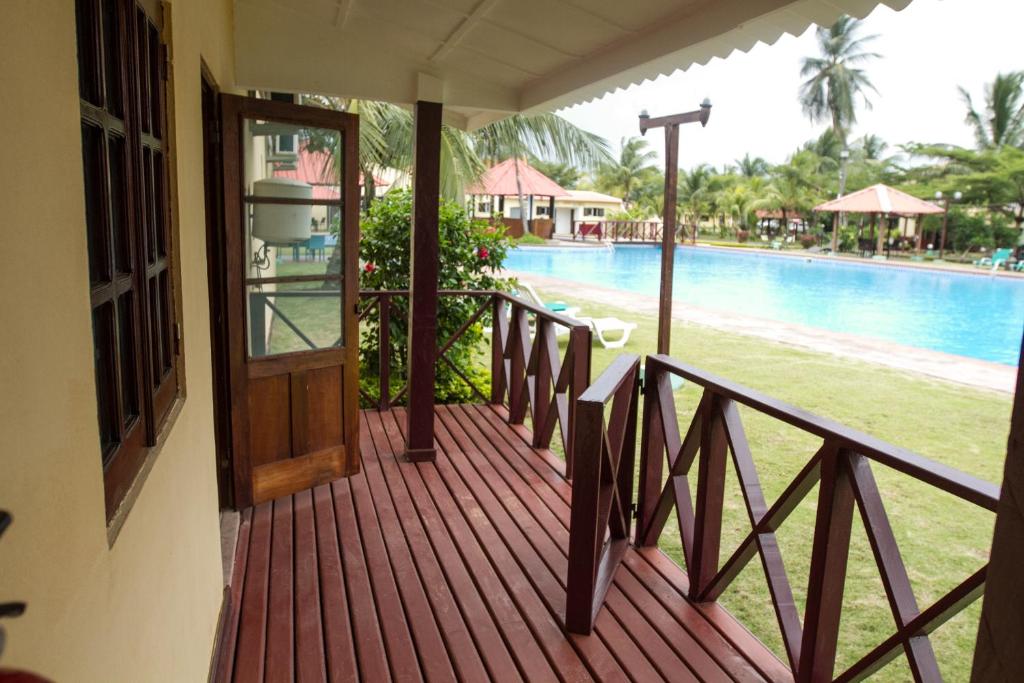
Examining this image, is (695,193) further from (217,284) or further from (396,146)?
(217,284)

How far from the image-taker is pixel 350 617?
2504mm

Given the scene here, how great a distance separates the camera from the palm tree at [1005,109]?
33344mm

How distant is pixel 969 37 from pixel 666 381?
84639 mm

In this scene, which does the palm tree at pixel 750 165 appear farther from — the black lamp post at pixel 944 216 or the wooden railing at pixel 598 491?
the wooden railing at pixel 598 491

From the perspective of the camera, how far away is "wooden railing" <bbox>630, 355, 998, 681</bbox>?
5.80 feet

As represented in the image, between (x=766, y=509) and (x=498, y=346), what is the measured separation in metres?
3.12

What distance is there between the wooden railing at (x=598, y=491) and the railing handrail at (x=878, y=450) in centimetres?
33

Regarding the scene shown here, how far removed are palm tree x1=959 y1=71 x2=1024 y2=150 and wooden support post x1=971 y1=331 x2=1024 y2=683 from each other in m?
39.5

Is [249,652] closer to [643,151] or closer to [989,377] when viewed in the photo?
[989,377]

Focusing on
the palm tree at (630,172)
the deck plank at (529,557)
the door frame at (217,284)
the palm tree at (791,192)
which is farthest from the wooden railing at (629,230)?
the door frame at (217,284)

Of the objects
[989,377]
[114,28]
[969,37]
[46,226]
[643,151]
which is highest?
[969,37]

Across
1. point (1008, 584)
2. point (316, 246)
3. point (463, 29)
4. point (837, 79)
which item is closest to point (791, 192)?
point (837, 79)

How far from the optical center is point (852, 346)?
36.6 feet

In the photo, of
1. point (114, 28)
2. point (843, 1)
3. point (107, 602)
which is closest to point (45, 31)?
point (114, 28)
